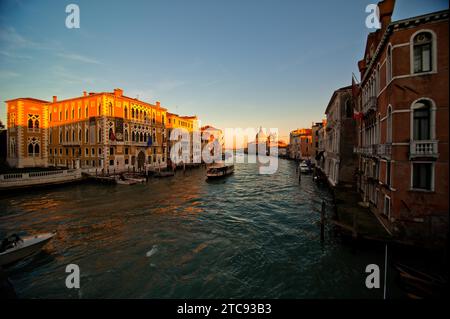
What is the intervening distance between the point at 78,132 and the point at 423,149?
39250mm

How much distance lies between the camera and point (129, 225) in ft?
42.7

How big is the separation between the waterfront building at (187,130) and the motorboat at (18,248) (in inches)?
1452

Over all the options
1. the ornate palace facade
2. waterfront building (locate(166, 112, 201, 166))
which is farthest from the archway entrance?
waterfront building (locate(166, 112, 201, 166))

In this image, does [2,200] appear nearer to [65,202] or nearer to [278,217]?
[65,202]

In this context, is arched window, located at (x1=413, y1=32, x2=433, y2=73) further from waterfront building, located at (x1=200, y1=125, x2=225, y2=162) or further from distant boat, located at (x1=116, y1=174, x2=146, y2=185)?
waterfront building, located at (x1=200, y1=125, x2=225, y2=162)

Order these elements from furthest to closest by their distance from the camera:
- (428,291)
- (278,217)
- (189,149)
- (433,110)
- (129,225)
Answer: (189,149) < (278,217) < (129,225) < (433,110) < (428,291)

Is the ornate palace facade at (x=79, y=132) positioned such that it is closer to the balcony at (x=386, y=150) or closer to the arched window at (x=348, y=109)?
the arched window at (x=348, y=109)

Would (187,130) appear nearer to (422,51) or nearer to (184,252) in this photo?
(184,252)

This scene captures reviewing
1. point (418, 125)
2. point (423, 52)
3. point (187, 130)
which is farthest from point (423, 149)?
point (187, 130)

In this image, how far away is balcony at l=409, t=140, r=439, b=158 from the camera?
7.48 m

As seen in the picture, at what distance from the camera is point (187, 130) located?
55.0m
